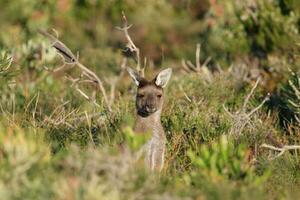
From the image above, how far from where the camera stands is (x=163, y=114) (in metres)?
10.7

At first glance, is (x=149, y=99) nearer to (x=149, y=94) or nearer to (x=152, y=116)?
(x=149, y=94)

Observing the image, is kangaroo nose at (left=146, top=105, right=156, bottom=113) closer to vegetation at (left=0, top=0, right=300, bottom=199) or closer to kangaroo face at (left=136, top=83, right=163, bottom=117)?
kangaroo face at (left=136, top=83, right=163, bottom=117)

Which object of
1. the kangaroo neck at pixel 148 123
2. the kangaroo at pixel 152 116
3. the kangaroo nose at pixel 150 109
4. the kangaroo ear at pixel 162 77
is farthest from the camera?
the kangaroo ear at pixel 162 77

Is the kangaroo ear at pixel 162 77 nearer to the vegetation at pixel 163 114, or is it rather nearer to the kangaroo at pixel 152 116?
the kangaroo at pixel 152 116

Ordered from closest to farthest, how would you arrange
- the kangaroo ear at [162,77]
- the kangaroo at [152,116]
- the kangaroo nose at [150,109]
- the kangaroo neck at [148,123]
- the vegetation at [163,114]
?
the vegetation at [163,114], the kangaroo at [152,116], the kangaroo neck at [148,123], the kangaroo nose at [150,109], the kangaroo ear at [162,77]

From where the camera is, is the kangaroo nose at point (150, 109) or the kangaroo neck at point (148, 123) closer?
the kangaroo neck at point (148, 123)

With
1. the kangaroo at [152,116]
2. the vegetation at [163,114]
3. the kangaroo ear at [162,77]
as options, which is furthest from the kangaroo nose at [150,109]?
the kangaroo ear at [162,77]

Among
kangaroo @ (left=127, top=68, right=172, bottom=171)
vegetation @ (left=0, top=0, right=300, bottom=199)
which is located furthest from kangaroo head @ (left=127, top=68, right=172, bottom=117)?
vegetation @ (left=0, top=0, right=300, bottom=199)

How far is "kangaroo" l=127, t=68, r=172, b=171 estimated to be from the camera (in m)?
8.98

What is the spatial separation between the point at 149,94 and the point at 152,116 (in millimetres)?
272

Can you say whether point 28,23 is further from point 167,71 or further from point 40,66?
point 167,71

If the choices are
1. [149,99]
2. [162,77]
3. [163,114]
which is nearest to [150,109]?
[149,99]

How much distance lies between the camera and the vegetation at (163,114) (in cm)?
668

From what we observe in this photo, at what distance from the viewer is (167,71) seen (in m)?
9.87
